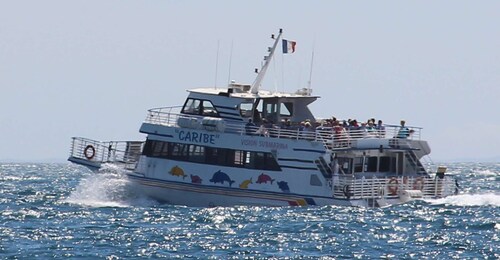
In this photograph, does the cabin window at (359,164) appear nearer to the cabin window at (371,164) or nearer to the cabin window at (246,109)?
the cabin window at (371,164)

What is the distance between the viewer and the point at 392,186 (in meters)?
46.0

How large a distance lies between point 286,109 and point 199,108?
3251 mm

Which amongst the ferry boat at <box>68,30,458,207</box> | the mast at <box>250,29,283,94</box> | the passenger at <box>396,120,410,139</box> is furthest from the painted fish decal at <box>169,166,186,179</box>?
the passenger at <box>396,120,410,139</box>

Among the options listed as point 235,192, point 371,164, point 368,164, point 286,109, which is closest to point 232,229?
point 235,192

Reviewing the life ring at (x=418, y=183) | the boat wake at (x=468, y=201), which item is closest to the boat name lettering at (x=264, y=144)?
the life ring at (x=418, y=183)

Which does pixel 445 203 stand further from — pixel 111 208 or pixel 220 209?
pixel 111 208

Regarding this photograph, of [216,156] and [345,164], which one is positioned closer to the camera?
[216,156]

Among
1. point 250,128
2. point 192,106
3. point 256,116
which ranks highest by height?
point 192,106

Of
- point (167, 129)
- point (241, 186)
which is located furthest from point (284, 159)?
point (167, 129)

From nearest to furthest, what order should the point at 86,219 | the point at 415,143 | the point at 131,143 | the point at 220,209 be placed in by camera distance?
the point at 86,219
the point at 220,209
the point at 415,143
the point at 131,143

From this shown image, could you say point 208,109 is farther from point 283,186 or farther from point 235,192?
point 283,186

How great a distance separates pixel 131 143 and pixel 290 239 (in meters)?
15.4

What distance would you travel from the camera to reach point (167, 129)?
47281 mm

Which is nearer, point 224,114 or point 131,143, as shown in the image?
point 224,114
